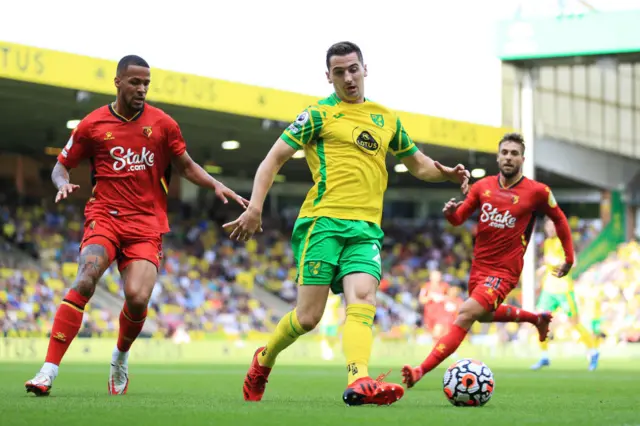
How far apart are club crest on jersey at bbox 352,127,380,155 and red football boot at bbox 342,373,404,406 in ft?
4.68

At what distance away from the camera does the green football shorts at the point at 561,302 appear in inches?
625

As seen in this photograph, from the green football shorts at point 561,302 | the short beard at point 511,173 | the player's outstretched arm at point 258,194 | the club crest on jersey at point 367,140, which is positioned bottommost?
the green football shorts at point 561,302

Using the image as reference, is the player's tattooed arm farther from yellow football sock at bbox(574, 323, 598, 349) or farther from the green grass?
yellow football sock at bbox(574, 323, 598, 349)

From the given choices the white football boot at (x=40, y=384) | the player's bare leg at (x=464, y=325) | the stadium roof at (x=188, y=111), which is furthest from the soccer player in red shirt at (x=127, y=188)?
the stadium roof at (x=188, y=111)

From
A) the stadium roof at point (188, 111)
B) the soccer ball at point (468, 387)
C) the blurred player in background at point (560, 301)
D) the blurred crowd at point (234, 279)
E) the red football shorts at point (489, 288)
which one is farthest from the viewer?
the blurred crowd at point (234, 279)

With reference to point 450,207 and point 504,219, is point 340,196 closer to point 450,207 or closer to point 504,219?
point 450,207

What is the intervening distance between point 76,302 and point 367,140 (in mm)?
2126

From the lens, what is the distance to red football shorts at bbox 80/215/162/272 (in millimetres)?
7695

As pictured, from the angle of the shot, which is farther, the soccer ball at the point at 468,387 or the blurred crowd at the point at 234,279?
the blurred crowd at the point at 234,279

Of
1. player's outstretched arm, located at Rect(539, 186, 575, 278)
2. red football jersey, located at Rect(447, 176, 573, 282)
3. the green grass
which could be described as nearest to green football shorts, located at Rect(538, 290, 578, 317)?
the green grass

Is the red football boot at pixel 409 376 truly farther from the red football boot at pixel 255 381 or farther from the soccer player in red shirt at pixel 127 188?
the soccer player in red shirt at pixel 127 188

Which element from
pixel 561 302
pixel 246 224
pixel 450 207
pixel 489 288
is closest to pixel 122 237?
pixel 246 224

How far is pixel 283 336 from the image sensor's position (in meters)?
7.20

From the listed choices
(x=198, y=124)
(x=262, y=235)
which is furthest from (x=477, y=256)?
(x=262, y=235)
